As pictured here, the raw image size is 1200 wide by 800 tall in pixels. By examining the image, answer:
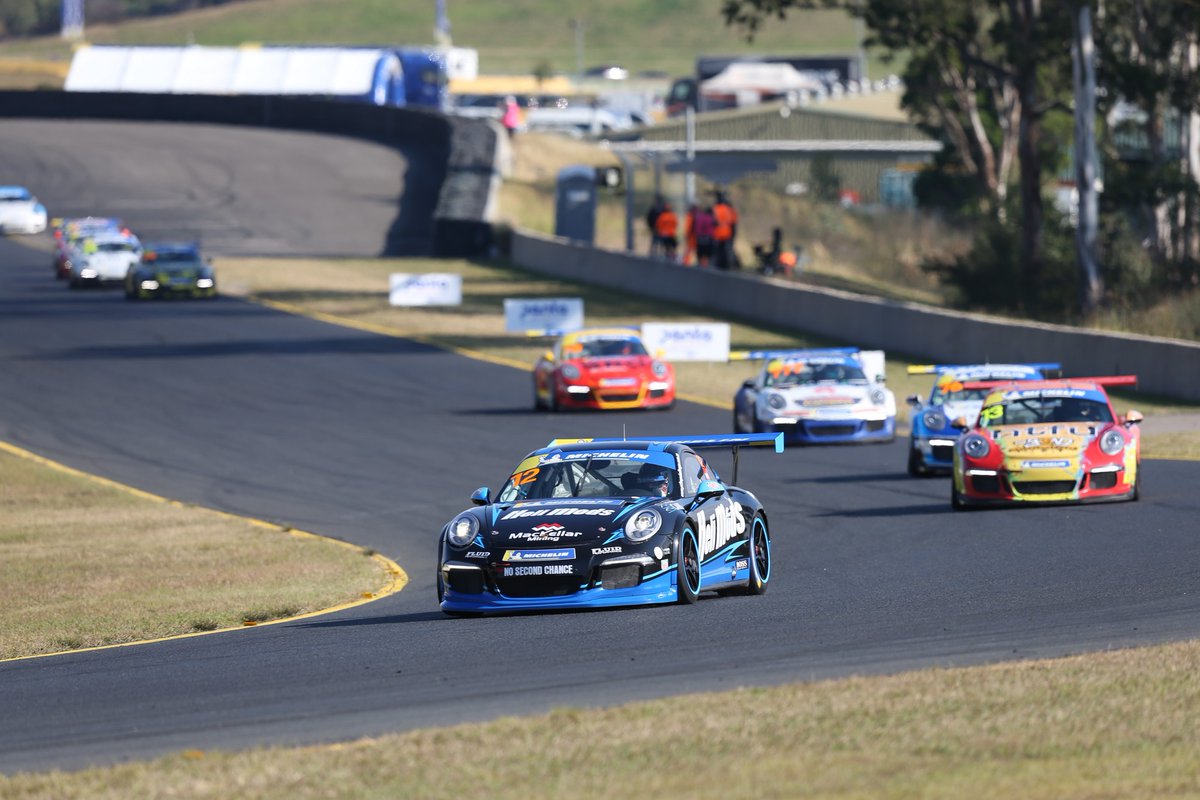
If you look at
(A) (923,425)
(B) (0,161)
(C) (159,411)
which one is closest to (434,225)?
(B) (0,161)

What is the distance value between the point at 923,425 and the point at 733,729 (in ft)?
46.7

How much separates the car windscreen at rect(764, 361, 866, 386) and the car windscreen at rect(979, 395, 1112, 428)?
687 cm

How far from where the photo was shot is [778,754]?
7.93 meters

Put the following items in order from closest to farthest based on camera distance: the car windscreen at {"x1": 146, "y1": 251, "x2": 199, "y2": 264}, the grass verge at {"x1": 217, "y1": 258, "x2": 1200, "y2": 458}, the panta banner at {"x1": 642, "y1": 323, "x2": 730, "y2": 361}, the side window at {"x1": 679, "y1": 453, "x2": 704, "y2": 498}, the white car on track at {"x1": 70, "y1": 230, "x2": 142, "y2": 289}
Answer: the side window at {"x1": 679, "y1": 453, "x2": 704, "y2": 498}, the panta banner at {"x1": 642, "y1": 323, "x2": 730, "y2": 361}, the grass verge at {"x1": 217, "y1": 258, "x2": 1200, "y2": 458}, the car windscreen at {"x1": 146, "y1": 251, "x2": 199, "y2": 264}, the white car on track at {"x1": 70, "y1": 230, "x2": 142, "y2": 289}

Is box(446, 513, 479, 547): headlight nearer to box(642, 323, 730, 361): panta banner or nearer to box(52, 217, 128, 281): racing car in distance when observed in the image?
box(642, 323, 730, 361): panta banner

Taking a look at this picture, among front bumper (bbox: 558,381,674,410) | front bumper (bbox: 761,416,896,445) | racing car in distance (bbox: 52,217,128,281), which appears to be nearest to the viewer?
front bumper (bbox: 761,416,896,445)

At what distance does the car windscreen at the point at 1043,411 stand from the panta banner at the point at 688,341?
1316cm

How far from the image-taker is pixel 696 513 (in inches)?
519

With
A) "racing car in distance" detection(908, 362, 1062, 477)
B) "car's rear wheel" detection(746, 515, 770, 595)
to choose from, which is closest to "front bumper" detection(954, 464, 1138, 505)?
"racing car in distance" detection(908, 362, 1062, 477)

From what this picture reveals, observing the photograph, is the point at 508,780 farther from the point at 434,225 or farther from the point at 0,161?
the point at 0,161

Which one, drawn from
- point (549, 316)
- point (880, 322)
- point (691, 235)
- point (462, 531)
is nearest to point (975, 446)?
point (462, 531)

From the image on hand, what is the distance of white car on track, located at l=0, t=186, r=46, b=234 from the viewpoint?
61750mm

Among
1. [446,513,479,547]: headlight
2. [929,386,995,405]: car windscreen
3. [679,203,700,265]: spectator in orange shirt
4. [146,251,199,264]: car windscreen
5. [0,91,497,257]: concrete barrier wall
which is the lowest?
[929,386,995,405]: car windscreen

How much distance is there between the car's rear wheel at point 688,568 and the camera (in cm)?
1283
